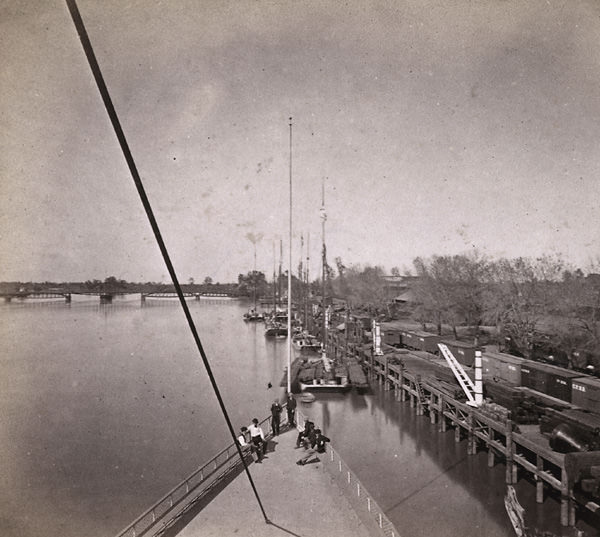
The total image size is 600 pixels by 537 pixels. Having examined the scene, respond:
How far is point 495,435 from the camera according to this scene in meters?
18.8

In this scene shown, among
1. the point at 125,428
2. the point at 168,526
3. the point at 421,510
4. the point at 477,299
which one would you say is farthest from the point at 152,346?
the point at 168,526

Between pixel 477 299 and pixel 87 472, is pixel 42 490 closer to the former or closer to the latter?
pixel 87 472

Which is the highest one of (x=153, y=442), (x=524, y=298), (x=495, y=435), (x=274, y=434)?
(x=524, y=298)

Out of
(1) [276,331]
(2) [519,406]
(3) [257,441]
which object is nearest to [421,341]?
(2) [519,406]

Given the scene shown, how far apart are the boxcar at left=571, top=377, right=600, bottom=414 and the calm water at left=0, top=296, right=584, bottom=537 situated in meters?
4.81

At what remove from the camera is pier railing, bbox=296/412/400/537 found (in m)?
8.69

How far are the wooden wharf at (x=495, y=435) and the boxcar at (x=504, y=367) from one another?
3.99 metres

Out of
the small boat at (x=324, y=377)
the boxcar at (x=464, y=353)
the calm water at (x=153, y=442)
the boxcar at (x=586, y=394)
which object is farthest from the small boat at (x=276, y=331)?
the boxcar at (x=586, y=394)

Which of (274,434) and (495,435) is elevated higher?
(274,434)

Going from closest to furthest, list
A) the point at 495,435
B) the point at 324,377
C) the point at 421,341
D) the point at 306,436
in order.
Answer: the point at 306,436 → the point at 495,435 → the point at 324,377 → the point at 421,341

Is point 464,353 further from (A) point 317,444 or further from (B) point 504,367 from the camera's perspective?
(A) point 317,444

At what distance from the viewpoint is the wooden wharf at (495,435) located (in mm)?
12961

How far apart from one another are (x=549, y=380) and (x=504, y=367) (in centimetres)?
431

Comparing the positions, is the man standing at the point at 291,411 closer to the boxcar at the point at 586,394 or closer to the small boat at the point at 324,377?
the boxcar at the point at 586,394
